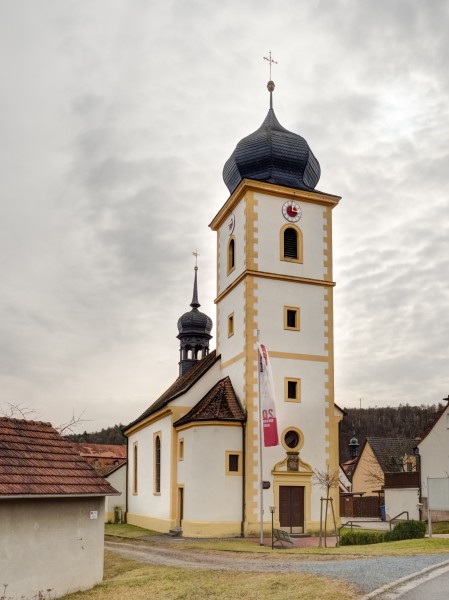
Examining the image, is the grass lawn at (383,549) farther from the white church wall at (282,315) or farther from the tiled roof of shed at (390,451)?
the tiled roof of shed at (390,451)

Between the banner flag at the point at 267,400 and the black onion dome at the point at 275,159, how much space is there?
8520mm

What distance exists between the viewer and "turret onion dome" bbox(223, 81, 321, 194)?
106 ft

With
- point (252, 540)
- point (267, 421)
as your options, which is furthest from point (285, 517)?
point (267, 421)

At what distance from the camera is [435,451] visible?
128ft

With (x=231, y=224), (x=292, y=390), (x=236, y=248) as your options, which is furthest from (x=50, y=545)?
(x=231, y=224)

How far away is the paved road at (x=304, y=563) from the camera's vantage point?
45.5 ft

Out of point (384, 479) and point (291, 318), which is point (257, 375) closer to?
point (291, 318)

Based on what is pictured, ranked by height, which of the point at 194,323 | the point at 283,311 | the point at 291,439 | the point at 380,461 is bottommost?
the point at 380,461

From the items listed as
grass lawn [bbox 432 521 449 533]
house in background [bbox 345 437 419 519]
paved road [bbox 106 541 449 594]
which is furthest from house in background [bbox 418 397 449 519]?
paved road [bbox 106 541 449 594]

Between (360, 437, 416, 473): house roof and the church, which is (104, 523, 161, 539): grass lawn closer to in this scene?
the church

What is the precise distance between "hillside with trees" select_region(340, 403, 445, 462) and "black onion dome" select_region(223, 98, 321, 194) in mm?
92475

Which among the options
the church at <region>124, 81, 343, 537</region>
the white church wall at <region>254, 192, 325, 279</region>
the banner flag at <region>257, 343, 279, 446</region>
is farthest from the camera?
the white church wall at <region>254, 192, 325, 279</region>

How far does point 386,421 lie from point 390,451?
76938mm

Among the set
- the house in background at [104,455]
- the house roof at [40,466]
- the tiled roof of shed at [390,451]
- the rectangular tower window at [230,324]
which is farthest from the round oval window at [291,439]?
the house in background at [104,455]
